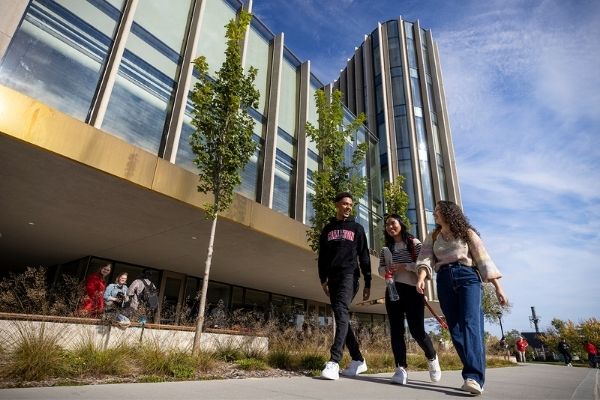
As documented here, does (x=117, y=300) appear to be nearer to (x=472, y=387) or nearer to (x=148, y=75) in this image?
(x=472, y=387)

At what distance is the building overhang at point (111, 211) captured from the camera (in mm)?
6469

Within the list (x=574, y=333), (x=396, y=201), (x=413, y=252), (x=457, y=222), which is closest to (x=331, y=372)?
(x=413, y=252)

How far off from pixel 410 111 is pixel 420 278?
1100 inches

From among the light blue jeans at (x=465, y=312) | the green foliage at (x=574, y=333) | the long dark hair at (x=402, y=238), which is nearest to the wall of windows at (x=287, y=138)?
the long dark hair at (x=402, y=238)

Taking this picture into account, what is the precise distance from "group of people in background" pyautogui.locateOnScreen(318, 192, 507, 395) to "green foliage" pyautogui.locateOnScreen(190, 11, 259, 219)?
3170mm

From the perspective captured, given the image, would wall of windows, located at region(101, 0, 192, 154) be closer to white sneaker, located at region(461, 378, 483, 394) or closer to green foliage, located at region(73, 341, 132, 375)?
green foliage, located at region(73, 341, 132, 375)

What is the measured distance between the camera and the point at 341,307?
358 cm

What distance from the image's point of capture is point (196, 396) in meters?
2.22

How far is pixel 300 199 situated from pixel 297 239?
13.6 ft

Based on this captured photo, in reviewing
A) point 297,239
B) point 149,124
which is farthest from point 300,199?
point 149,124

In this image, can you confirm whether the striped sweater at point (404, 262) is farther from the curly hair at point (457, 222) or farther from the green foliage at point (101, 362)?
the green foliage at point (101, 362)

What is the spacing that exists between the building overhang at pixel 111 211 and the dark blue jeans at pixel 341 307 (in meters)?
5.56

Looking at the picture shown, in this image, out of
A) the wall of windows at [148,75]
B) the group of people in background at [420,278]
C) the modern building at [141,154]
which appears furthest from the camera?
the wall of windows at [148,75]

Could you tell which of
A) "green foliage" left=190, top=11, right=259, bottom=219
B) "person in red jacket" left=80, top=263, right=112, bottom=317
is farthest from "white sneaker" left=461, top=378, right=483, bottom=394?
"person in red jacket" left=80, top=263, right=112, bottom=317
